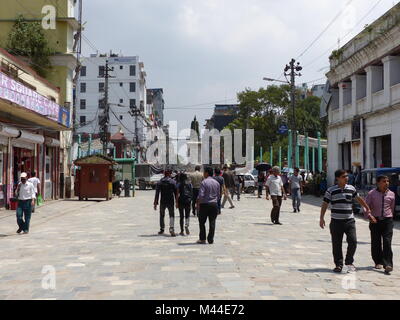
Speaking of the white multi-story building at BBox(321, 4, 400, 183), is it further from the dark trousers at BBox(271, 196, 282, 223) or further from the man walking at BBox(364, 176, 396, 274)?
the man walking at BBox(364, 176, 396, 274)

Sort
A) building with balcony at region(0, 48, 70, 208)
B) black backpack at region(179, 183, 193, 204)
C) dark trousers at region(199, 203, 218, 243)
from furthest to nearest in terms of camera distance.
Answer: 1. building with balcony at region(0, 48, 70, 208)
2. black backpack at region(179, 183, 193, 204)
3. dark trousers at region(199, 203, 218, 243)

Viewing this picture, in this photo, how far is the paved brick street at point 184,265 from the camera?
6.81 meters

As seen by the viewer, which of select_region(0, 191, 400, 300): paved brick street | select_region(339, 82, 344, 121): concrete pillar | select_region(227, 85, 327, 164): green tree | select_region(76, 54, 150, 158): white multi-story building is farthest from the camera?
select_region(76, 54, 150, 158): white multi-story building

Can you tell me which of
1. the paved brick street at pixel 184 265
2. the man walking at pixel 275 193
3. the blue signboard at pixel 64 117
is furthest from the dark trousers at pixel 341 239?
the blue signboard at pixel 64 117

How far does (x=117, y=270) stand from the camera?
8.36 m

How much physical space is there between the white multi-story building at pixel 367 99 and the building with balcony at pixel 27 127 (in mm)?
15822

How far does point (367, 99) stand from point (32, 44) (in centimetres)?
2010

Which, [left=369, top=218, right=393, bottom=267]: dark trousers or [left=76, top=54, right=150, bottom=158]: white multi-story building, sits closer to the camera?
[left=369, top=218, right=393, bottom=267]: dark trousers

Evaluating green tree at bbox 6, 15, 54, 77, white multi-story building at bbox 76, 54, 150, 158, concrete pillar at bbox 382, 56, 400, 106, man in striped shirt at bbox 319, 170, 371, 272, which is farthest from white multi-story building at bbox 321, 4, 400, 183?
white multi-story building at bbox 76, 54, 150, 158

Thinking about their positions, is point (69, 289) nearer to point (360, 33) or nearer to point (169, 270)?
point (169, 270)

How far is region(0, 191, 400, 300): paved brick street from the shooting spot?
6.81 metres

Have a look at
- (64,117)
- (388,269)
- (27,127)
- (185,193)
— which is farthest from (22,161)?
(388,269)

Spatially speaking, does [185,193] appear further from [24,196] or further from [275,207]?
[24,196]

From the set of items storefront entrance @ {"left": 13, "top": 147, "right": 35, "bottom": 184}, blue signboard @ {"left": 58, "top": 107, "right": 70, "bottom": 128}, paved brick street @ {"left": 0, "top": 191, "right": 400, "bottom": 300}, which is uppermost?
blue signboard @ {"left": 58, "top": 107, "right": 70, "bottom": 128}
